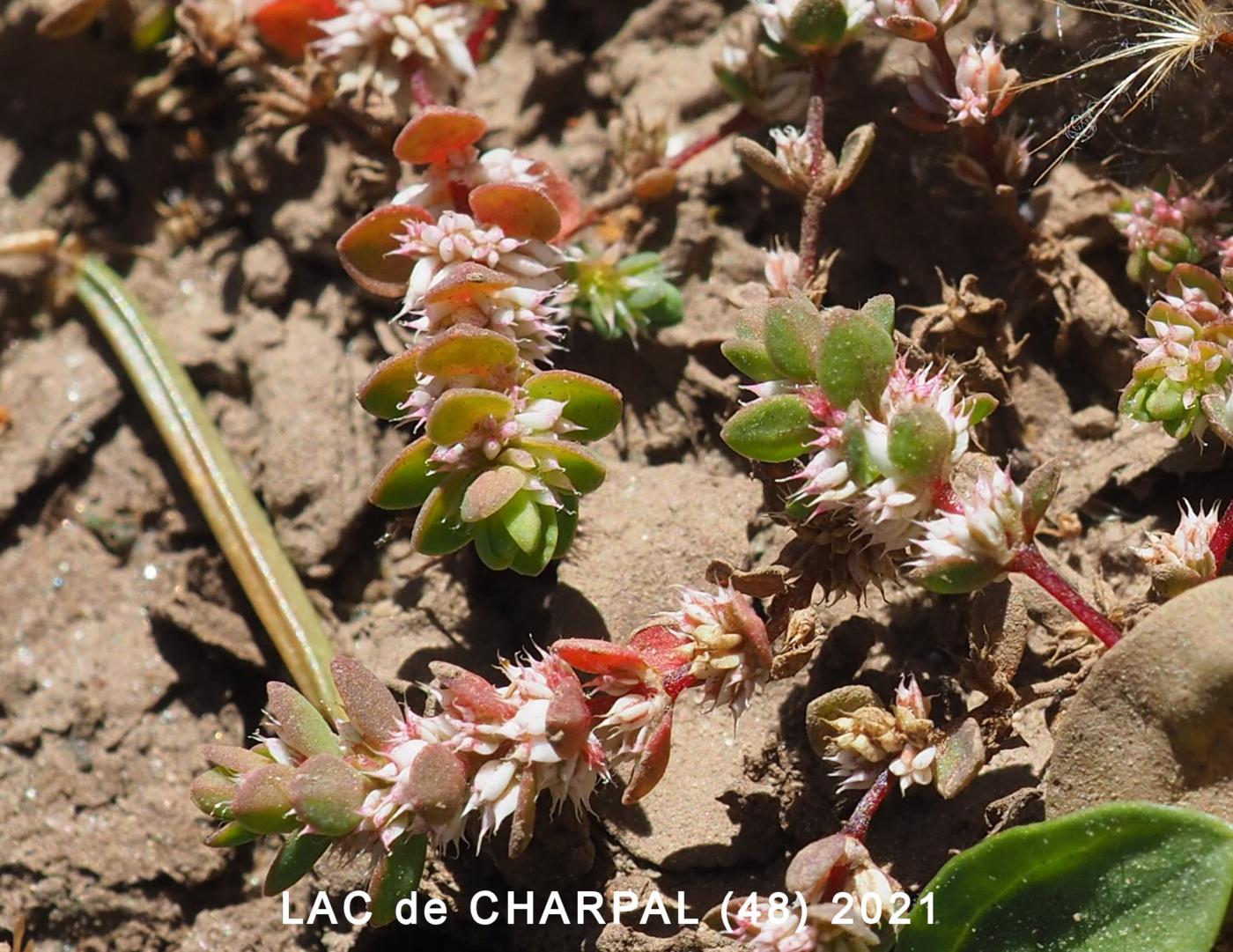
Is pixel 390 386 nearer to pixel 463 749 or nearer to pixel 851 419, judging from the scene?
pixel 463 749

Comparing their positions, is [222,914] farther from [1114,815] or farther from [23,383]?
[1114,815]

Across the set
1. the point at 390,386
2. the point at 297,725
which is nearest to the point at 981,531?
the point at 390,386

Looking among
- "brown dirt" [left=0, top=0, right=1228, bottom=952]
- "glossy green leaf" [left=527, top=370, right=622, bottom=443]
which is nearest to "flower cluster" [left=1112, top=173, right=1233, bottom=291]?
"brown dirt" [left=0, top=0, right=1228, bottom=952]

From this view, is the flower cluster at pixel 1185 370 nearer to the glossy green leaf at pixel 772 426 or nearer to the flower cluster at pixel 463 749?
the glossy green leaf at pixel 772 426

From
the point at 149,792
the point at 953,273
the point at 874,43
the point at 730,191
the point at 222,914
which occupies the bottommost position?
the point at 222,914

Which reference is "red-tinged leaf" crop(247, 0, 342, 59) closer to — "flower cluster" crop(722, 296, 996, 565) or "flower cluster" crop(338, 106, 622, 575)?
"flower cluster" crop(338, 106, 622, 575)

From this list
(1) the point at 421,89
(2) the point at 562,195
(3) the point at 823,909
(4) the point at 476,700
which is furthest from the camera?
(1) the point at 421,89

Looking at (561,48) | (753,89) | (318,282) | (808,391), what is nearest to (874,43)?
(753,89)

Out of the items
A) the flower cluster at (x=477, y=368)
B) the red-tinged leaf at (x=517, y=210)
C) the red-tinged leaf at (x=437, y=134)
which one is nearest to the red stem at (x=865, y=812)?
the flower cluster at (x=477, y=368)
